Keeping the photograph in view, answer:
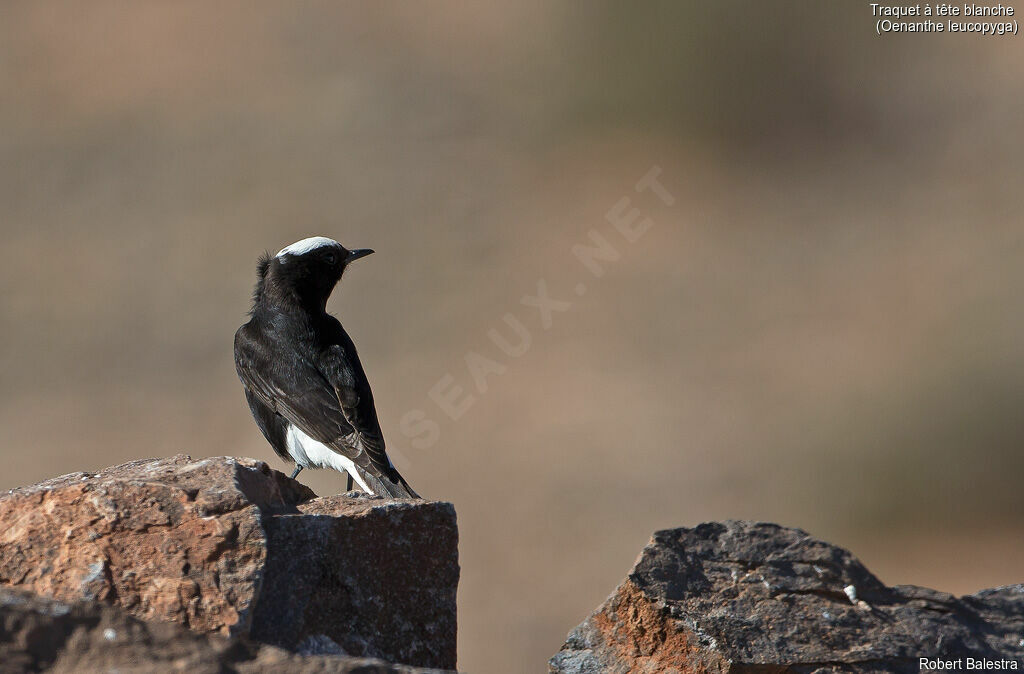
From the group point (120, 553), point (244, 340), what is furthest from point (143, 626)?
point (244, 340)

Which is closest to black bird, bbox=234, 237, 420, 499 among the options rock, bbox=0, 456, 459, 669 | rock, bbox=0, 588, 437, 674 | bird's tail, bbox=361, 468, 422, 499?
bird's tail, bbox=361, 468, 422, 499

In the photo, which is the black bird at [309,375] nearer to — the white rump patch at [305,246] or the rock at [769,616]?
the white rump patch at [305,246]

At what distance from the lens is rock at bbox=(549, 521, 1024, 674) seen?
146 inches

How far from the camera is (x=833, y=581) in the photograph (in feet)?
13.2

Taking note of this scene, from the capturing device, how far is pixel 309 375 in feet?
20.1

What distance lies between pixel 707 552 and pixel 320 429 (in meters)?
2.57

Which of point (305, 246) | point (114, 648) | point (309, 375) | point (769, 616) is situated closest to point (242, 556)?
point (114, 648)

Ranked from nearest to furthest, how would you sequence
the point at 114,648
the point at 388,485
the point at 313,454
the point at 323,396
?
the point at 114,648 → the point at 388,485 → the point at 323,396 → the point at 313,454

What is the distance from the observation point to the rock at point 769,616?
371cm

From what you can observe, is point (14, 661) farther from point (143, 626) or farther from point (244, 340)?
point (244, 340)

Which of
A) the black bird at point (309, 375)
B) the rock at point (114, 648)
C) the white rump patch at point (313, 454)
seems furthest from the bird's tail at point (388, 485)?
the rock at point (114, 648)

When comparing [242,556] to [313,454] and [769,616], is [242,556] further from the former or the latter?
[313,454]

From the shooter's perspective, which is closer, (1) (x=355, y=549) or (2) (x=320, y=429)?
(1) (x=355, y=549)

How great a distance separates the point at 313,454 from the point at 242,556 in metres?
3.17
